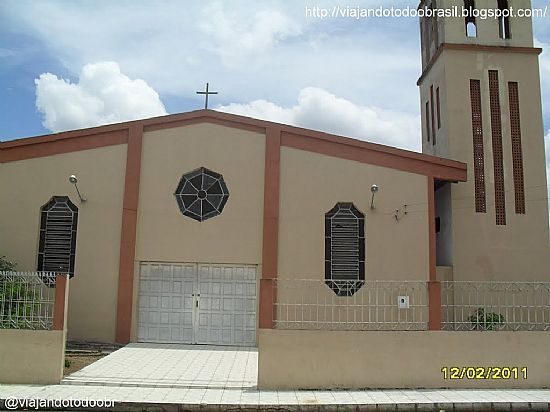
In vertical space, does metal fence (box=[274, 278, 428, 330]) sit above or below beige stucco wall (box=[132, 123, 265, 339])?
below

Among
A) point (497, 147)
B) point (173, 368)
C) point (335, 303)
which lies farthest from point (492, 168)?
point (173, 368)

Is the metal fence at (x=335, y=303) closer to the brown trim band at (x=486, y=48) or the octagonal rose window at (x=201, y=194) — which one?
the octagonal rose window at (x=201, y=194)

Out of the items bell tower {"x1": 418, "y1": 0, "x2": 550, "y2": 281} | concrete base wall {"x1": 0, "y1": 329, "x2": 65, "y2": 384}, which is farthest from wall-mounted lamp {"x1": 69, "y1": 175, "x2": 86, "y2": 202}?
bell tower {"x1": 418, "y1": 0, "x2": 550, "y2": 281}

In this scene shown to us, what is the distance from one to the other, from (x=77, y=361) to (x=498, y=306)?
26.8 feet

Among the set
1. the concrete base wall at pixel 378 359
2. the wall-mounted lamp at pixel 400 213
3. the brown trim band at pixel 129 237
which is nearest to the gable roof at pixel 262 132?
the brown trim band at pixel 129 237

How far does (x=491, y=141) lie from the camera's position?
15.2 meters

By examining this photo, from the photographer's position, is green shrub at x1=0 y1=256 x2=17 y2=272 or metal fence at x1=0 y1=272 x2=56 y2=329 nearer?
metal fence at x1=0 y1=272 x2=56 y2=329

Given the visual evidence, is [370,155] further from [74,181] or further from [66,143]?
[66,143]

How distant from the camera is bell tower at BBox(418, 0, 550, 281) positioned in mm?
14609

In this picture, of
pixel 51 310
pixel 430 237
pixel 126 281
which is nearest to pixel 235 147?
pixel 126 281

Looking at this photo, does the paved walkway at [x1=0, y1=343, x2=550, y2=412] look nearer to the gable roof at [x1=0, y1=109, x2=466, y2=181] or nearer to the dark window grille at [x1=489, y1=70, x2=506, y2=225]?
the gable roof at [x1=0, y1=109, x2=466, y2=181]

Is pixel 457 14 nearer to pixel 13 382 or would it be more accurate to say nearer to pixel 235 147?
pixel 235 147
